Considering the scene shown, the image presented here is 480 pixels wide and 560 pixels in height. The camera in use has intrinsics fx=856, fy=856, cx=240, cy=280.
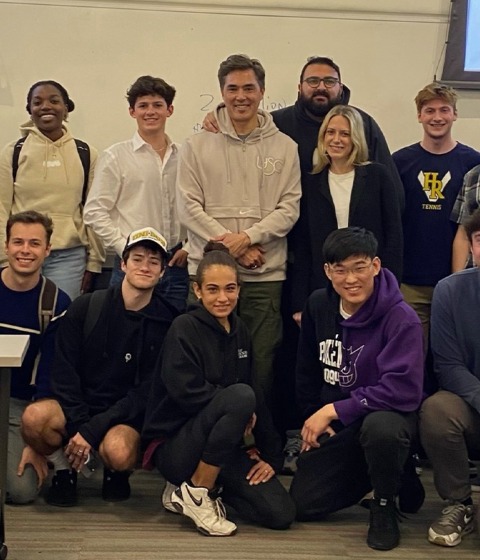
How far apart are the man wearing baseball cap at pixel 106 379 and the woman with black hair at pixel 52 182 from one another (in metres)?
0.50

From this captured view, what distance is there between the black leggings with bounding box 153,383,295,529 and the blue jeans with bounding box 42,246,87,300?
0.91m

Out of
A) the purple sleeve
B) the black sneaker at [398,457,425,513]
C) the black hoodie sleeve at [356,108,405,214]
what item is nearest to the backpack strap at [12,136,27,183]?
the black hoodie sleeve at [356,108,405,214]

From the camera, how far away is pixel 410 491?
287 cm

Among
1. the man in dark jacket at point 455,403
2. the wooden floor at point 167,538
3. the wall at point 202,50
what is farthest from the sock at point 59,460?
the wall at point 202,50

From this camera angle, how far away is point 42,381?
2.95 m

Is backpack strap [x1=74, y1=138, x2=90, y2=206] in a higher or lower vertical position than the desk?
higher

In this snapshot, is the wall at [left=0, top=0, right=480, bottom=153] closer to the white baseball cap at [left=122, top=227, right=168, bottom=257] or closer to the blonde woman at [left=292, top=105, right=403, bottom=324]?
the blonde woman at [left=292, top=105, right=403, bottom=324]

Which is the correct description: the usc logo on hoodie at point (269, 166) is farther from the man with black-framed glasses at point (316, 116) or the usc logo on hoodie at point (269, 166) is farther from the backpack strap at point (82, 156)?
Answer: the backpack strap at point (82, 156)

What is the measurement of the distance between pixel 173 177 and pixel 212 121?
291mm

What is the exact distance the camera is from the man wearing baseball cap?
112 inches

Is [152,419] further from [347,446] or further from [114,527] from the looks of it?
[347,446]

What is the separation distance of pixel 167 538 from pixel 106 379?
0.61m

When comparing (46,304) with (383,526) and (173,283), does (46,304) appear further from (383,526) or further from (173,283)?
(383,526)

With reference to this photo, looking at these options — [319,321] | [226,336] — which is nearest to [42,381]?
[226,336]
